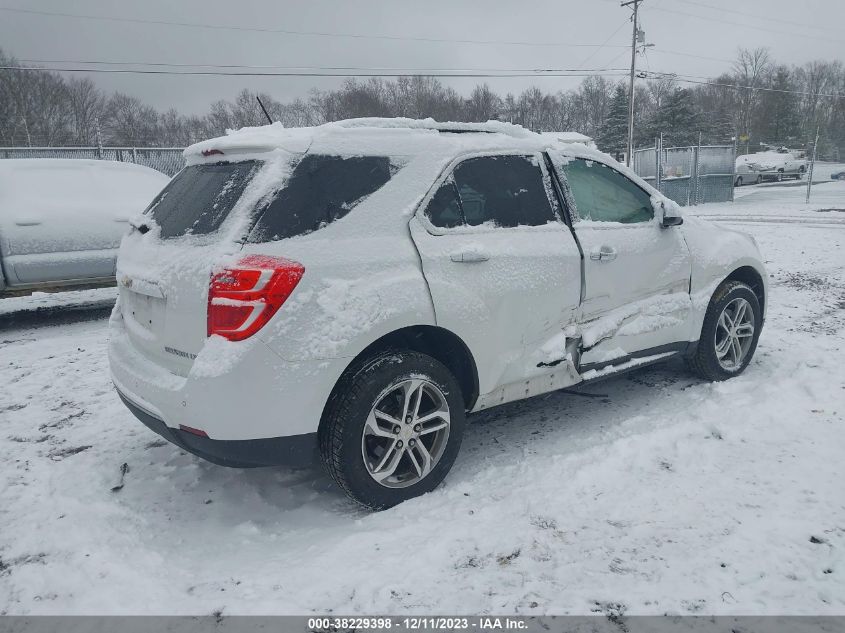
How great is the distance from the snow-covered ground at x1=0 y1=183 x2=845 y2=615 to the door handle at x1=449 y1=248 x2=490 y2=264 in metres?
1.19

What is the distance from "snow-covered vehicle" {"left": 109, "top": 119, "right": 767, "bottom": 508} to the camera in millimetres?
2547

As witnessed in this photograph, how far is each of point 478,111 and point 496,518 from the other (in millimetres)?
71406

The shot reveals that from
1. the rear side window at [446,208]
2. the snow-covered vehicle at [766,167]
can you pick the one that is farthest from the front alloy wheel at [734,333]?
the snow-covered vehicle at [766,167]

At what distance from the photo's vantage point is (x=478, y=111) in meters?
69.5

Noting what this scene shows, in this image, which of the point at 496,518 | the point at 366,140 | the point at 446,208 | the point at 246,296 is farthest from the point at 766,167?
the point at 246,296

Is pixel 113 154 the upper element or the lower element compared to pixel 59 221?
upper

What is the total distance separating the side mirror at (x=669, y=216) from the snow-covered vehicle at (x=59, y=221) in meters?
5.87

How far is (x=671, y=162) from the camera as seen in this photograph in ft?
81.9

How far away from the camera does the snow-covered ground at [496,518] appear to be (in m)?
2.34

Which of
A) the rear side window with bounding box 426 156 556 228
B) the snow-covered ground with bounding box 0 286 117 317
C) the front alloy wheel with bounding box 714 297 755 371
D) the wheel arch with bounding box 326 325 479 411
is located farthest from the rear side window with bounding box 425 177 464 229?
the snow-covered ground with bounding box 0 286 117 317

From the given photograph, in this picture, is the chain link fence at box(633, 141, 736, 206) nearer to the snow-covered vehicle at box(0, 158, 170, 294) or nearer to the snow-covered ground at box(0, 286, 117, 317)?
the snow-covered ground at box(0, 286, 117, 317)

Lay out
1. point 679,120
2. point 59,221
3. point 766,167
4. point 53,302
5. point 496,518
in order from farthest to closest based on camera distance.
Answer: point 679,120, point 766,167, point 53,302, point 59,221, point 496,518

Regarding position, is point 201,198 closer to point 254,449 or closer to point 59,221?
point 254,449

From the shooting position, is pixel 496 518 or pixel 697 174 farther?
pixel 697 174
